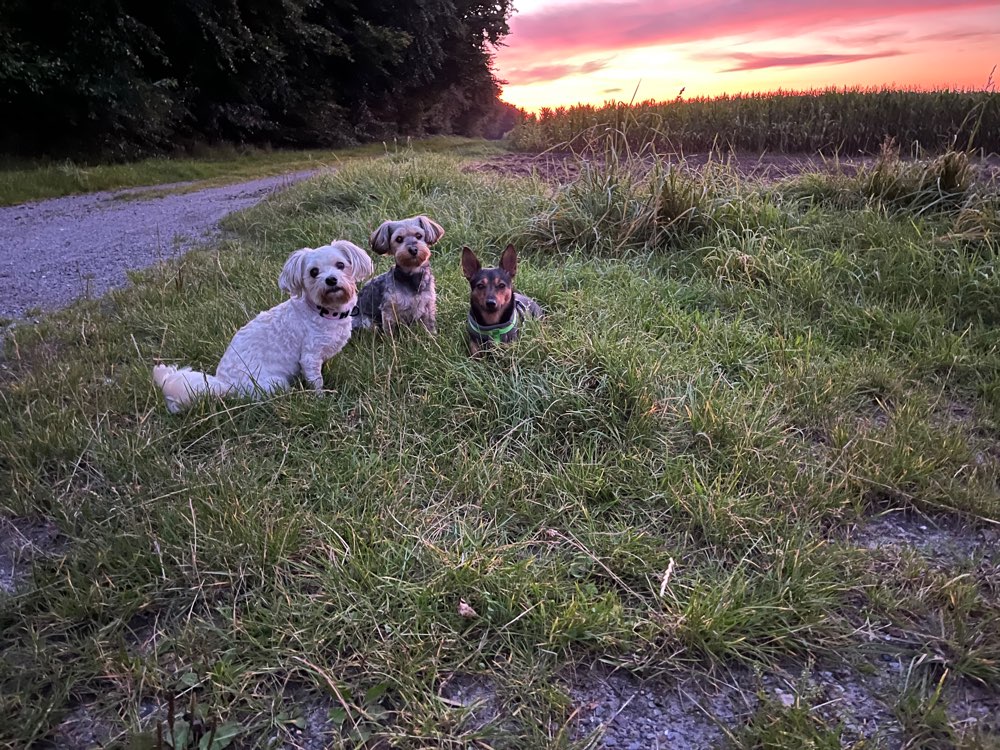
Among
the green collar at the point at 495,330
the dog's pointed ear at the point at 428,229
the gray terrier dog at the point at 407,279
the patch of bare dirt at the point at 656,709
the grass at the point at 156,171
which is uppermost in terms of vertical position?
the grass at the point at 156,171

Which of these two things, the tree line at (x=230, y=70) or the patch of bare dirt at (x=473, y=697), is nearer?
the patch of bare dirt at (x=473, y=697)

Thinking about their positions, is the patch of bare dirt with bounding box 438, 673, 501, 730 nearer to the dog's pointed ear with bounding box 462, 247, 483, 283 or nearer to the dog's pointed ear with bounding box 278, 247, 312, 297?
the dog's pointed ear with bounding box 278, 247, 312, 297

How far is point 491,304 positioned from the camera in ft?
11.8

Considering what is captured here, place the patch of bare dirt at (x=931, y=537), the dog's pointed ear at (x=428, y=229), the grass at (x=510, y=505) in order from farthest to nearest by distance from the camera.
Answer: the dog's pointed ear at (x=428, y=229) → the patch of bare dirt at (x=931, y=537) → the grass at (x=510, y=505)

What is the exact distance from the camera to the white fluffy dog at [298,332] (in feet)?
11.1

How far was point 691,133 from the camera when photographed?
1277cm

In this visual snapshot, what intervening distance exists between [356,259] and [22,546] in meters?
1.99

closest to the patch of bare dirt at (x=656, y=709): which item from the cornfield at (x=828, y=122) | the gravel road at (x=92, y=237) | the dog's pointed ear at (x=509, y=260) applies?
the dog's pointed ear at (x=509, y=260)

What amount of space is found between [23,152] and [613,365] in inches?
505

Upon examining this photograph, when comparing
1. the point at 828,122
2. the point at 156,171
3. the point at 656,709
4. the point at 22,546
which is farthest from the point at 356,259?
the point at 828,122

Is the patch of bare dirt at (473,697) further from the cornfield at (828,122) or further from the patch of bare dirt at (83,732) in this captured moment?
the cornfield at (828,122)

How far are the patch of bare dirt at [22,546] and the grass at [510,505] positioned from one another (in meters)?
0.08

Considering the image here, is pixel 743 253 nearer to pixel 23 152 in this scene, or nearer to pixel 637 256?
pixel 637 256

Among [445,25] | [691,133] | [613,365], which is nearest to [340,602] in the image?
[613,365]
